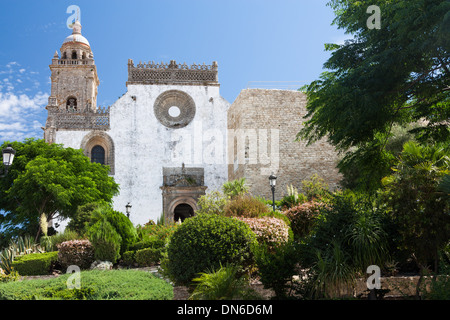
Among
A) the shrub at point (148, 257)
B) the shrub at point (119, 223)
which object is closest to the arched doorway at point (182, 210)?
the shrub at point (119, 223)

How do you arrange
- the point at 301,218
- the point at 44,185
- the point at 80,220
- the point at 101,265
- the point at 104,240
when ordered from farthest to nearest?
1. the point at 44,185
2. the point at 80,220
3. the point at 301,218
4. the point at 104,240
5. the point at 101,265

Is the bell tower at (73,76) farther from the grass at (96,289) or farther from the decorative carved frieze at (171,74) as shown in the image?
the grass at (96,289)

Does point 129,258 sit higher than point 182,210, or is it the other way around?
point 182,210

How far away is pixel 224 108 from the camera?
2633 cm

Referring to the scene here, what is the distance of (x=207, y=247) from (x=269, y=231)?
1970mm

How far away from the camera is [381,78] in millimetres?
7262

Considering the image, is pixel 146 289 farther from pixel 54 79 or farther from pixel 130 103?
pixel 54 79

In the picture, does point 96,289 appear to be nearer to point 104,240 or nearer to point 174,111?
point 104,240

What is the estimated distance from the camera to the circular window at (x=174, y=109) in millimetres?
25891

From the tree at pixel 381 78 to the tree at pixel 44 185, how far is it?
41.3ft

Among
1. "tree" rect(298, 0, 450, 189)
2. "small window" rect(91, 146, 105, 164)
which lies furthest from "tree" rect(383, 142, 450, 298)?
"small window" rect(91, 146, 105, 164)

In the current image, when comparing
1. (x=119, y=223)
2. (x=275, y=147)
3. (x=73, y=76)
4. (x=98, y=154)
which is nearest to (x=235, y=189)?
(x=275, y=147)

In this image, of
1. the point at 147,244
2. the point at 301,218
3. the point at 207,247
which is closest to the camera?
the point at 207,247
